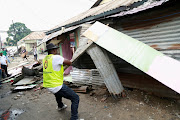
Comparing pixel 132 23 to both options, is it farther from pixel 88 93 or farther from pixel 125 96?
pixel 88 93

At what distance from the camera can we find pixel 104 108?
11.6ft

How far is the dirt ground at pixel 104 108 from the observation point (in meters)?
3.08

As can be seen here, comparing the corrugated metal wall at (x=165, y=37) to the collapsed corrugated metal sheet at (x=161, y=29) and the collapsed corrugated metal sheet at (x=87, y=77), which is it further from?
the collapsed corrugated metal sheet at (x=87, y=77)

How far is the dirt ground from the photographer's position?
3.08 meters

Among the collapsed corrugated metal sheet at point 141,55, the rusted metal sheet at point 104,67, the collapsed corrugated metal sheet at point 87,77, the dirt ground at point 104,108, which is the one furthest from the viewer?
the collapsed corrugated metal sheet at point 87,77

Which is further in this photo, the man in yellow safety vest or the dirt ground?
the dirt ground

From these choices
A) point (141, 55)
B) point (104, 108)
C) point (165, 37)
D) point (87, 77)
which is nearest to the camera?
point (141, 55)

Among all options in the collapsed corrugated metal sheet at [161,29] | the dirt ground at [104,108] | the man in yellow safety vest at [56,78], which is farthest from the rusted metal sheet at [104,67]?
the collapsed corrugated metal sheet at [161,29]

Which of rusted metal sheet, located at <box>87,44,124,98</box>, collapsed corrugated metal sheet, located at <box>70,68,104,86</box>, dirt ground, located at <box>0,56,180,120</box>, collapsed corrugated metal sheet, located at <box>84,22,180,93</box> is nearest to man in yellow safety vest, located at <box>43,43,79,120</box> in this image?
dirt ground, located at <box>0,56,180,120</box>

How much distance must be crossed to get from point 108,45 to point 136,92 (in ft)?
7.09

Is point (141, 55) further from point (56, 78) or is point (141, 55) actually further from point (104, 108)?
point (56, 78)

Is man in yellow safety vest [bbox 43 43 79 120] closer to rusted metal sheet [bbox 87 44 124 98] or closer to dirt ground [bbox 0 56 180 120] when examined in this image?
dirt ground [bbox 0 56 180 120]

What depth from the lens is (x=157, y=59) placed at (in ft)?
9.11

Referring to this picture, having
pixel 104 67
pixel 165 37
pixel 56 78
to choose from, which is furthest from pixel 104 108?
pixel 165 37
